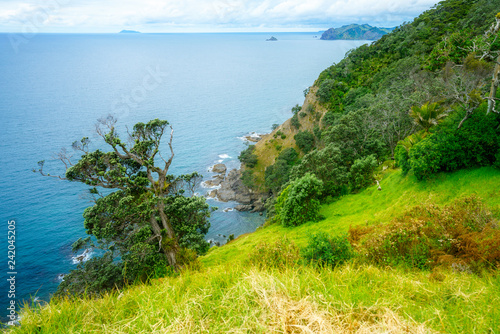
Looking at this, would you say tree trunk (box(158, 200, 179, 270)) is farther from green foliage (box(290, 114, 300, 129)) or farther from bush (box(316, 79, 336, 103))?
bush (box(316, 79, 336, 103))

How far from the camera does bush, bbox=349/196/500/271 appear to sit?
9.33 meters

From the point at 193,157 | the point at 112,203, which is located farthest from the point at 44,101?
the point at 112,203

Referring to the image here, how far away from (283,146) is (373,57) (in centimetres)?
3264

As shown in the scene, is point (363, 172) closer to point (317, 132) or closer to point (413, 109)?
point (413, 109)

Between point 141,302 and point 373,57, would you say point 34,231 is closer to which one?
point 141,302

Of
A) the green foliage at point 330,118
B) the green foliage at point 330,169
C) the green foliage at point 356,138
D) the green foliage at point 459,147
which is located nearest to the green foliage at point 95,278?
the green foliage at point 330,169

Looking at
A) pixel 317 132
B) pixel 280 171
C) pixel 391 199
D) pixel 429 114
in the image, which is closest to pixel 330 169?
pixel 391 199

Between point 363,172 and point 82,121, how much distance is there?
75825mm

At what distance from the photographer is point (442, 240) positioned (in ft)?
34.7

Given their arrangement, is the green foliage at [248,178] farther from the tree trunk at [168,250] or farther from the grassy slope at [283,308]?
the grassy slope at [283,308]

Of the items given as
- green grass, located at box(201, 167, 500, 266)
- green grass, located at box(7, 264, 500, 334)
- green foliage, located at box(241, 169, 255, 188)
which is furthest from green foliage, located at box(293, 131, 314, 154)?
green grass, located at box(7, 264, 500, 334)

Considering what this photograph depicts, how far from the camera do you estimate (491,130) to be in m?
16.5

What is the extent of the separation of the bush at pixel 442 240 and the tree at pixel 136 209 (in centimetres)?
1206

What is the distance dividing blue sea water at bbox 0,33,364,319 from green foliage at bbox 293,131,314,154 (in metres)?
17.3
